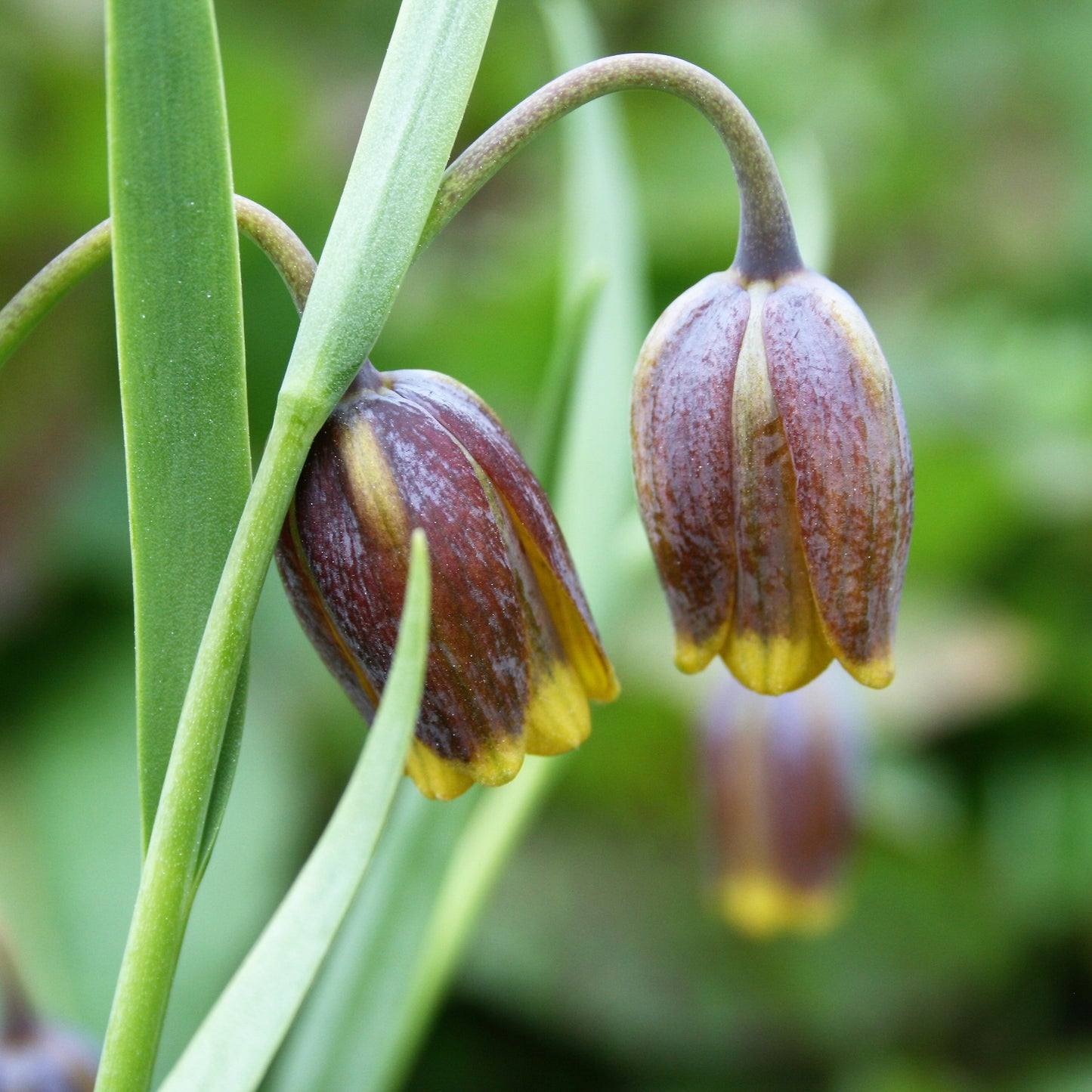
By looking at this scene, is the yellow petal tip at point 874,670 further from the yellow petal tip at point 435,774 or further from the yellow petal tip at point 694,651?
the yellow petal tip at point 435,774

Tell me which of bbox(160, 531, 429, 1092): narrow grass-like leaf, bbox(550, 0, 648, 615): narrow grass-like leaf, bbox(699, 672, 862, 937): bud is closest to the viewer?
bbox(160, 531, 429, 1092): narrow grass-like leaf

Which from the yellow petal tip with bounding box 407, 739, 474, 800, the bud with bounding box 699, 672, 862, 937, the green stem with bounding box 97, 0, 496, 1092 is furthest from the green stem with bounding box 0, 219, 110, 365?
the bud with bounding box 699, 672, 862, 937

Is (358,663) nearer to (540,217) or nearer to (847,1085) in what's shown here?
(847,1085)

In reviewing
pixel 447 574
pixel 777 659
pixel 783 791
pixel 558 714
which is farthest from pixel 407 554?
pixel 783 791

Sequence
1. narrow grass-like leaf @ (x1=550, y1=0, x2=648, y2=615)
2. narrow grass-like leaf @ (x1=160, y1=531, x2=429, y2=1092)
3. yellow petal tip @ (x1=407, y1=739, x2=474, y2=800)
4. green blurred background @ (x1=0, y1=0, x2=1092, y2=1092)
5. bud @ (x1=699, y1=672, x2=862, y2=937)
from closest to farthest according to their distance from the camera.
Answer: narrow grass-like leaf @ (x1=160, y1=531, x2=429, y2=1092)
yellow petal tip @ (x1=407, y1=739, x2=474, y2=800)
narrow grass-like leaf @ (x1=550, y1=0, x2=648, y2=615)
bud @ (x1=699, y1=672, x2=862, y2=937)
green blurred background @ (x1=0, y1=0, x2=1092, y2=1092)

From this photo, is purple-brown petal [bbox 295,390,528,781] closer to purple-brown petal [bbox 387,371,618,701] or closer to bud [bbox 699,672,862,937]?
purple-brown petal [bbox 387,371,618,701]

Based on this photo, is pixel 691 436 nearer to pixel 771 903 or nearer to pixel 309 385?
pixel 309 385

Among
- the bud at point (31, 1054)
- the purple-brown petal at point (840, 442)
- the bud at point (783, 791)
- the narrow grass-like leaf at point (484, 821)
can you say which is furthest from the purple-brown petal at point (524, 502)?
the bud at point (783, 791)

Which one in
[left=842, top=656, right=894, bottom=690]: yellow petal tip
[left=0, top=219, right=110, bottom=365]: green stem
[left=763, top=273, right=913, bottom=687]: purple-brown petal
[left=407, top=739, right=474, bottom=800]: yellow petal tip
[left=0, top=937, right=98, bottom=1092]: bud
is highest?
[left=763, top=273, right=913, bottom=687]: purple-brown petal
